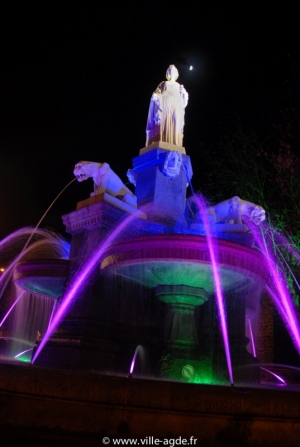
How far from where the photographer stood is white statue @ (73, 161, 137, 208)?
969cm

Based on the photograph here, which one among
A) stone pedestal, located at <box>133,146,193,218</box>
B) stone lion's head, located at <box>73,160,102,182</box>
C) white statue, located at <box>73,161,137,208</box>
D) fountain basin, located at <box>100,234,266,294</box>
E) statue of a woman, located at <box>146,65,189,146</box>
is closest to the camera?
fountain basin, located at <box>100,234,266,294</box>

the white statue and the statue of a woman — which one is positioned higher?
the statue of a woman

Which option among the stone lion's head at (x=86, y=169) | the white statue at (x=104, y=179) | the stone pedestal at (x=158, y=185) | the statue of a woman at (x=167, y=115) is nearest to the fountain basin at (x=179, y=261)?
the white statue at (x=104, y=179)

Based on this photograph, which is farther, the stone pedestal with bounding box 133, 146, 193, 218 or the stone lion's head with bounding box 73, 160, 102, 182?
the stone pedestal with bounding box 133, 146, 193, 218

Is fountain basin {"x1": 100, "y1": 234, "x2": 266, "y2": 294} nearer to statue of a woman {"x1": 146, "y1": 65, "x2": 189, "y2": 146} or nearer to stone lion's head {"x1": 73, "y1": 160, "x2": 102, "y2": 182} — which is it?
stone lion's head {"x1": 73, "y1": 160, "x2": 102, "y2": 182}

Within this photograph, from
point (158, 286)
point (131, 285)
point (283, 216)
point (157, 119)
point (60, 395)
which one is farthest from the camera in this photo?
point (283, 216)

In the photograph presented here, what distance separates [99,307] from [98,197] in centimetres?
242

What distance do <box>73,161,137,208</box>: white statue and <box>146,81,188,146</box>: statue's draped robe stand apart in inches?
85.5

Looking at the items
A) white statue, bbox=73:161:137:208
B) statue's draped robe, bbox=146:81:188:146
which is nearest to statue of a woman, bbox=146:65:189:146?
statue's draped robe, bbox=146:81:188:146

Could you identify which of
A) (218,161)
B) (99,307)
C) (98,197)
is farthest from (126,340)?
(218,161)

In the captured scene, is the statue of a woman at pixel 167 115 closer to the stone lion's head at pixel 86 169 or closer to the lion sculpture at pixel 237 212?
the stone lion's head at pixel 86 169

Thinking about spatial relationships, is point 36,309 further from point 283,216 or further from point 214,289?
point 283,216

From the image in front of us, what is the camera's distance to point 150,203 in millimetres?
10117

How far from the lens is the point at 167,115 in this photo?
11531 mm
